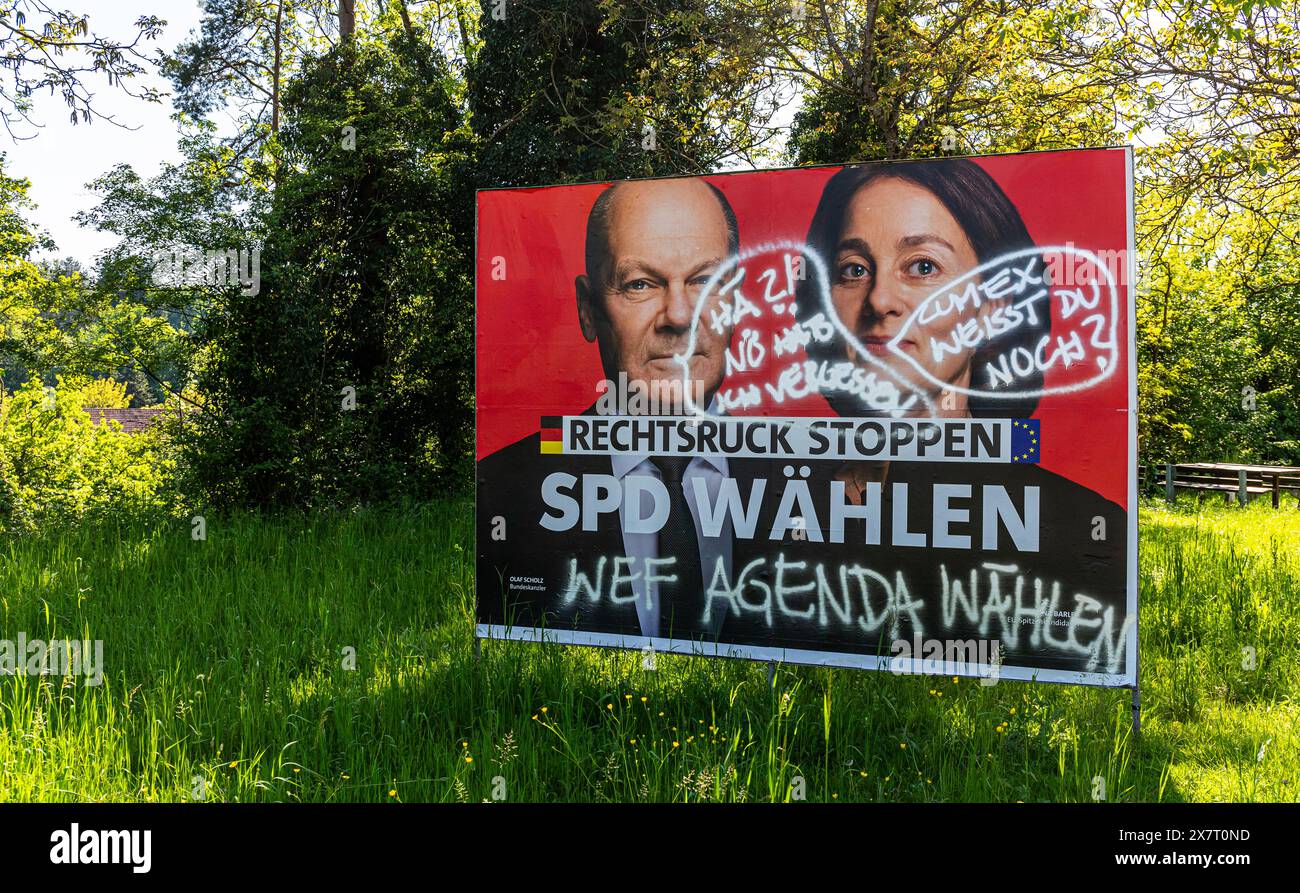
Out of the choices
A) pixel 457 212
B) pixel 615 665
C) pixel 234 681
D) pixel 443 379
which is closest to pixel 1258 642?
pixel 615 665

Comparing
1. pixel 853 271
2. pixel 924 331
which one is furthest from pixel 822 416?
pixel 853 271

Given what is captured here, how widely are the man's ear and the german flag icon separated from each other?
532mm

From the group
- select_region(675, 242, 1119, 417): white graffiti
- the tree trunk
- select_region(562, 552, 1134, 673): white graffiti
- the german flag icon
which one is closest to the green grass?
select_region(562, 552, 1134, 673): white graffiti

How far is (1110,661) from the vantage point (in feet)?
14.8

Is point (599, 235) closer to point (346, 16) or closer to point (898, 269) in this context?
point (898, 269)

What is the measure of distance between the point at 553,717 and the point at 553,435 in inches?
64.8

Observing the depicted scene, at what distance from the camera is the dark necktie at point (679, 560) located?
5.18 meters

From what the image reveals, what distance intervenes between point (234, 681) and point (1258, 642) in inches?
255

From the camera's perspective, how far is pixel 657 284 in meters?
5.25

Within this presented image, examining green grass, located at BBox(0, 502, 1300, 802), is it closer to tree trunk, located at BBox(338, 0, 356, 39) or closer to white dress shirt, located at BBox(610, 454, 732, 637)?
white dress shirt, located at BBox(610, 454, 732, 637)

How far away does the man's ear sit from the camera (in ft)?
17.7

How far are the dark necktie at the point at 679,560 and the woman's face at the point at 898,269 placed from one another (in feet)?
3.97

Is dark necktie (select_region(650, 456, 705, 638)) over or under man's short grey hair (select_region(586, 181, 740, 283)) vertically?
under

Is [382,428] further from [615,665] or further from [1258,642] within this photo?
[1258,642]
